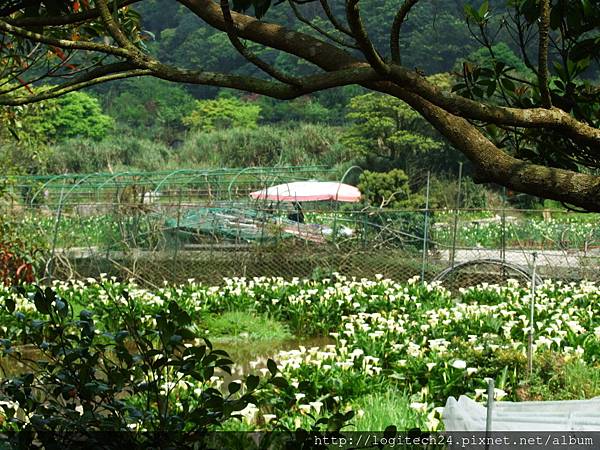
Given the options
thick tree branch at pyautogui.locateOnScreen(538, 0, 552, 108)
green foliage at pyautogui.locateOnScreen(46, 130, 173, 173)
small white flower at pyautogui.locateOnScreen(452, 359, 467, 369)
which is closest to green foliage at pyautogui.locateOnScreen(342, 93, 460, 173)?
green foliage at pyautogui.locateOnScreen(46, 130, 173, 173)

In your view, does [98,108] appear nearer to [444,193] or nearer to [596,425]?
[444,193]

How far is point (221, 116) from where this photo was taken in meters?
46.7

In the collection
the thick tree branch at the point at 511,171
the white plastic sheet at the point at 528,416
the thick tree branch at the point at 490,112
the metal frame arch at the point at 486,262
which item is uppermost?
Answer: the thick tree branch at the point at 490,112

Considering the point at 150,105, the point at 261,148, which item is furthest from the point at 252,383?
the point at 150,105

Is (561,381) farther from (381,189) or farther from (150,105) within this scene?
(150,105)

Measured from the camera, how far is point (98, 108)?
47.4m

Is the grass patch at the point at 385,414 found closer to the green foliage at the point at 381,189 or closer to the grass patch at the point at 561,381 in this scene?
the grass patch at the point at 561,381

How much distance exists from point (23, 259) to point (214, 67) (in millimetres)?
48986

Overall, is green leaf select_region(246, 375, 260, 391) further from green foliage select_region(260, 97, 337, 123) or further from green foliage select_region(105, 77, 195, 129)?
green foliage select_region(105, 77, 195, 129)

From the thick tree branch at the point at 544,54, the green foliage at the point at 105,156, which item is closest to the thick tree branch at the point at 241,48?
the thick tree branch at the point at 544,54

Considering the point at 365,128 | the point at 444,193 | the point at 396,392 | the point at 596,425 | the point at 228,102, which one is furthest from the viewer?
the point at 228,102

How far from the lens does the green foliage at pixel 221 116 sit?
153 feet

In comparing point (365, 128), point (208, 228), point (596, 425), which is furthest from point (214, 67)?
point (596, 425)

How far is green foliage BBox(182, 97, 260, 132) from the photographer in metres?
46.6
